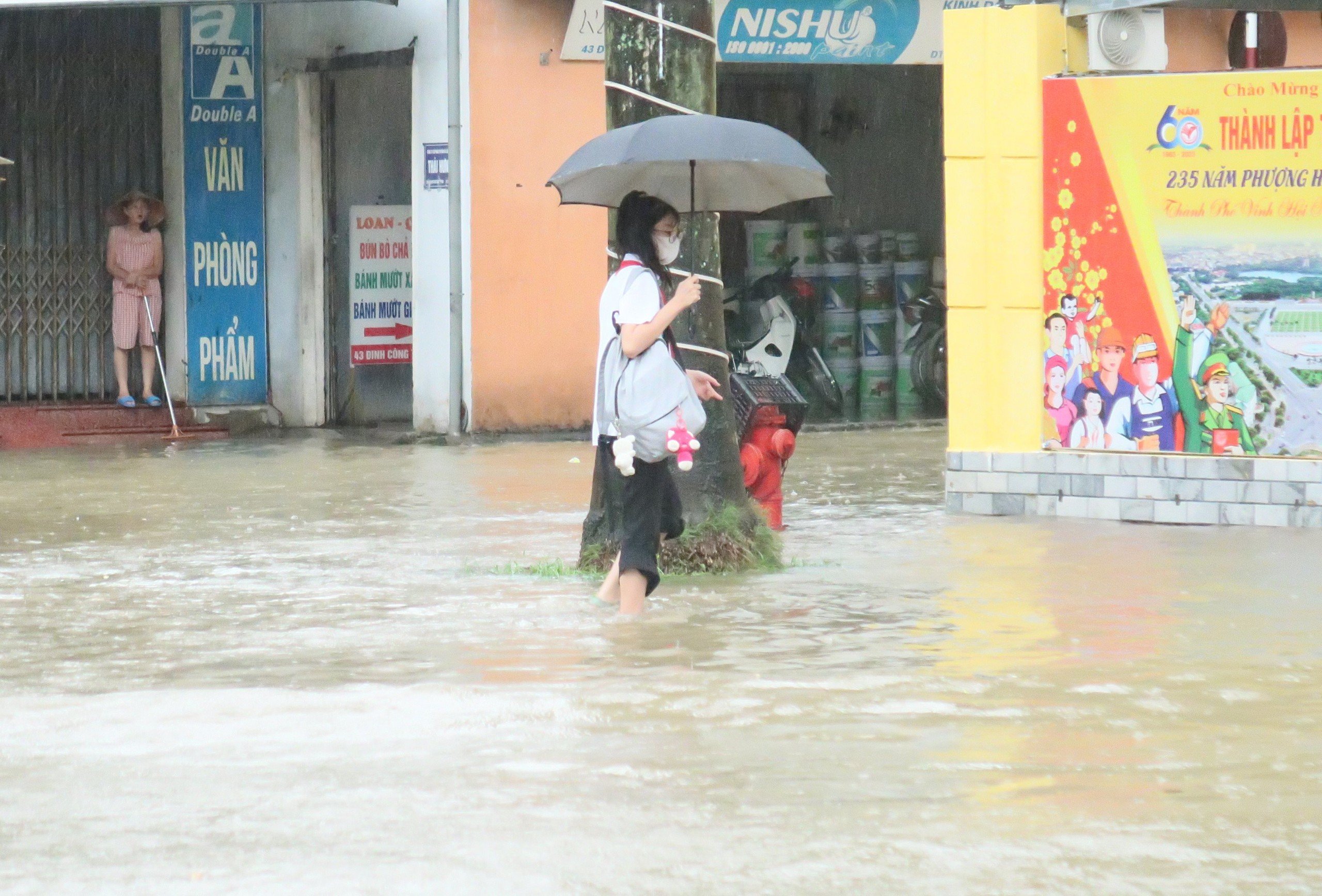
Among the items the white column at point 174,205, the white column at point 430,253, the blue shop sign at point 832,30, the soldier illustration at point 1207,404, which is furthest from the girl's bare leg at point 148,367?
the soldier illustration at point 1207,404

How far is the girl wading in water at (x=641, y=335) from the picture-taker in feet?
26.6

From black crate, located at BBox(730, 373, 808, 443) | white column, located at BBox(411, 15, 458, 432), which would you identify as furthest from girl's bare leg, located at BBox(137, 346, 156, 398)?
black crate, located at BBox(730, 373, 808, 443)

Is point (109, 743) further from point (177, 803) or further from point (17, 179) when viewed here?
point (17, 179)

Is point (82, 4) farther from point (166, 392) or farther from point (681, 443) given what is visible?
point (681, 443)

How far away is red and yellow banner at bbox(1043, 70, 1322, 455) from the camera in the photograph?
1073cm

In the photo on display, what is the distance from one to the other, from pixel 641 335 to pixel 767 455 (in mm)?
2821

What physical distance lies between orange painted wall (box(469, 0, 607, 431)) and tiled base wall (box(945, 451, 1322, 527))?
556 centimetres

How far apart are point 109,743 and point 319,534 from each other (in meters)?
4.97

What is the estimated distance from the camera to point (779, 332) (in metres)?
18.3

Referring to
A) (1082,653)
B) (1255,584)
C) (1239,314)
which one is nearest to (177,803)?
(1082,653)

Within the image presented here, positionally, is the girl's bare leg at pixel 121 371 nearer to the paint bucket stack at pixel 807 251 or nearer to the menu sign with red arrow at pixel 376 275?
the menu sign with red arrow at pixel 376 275

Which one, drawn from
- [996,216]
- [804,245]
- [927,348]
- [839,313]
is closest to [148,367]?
[804,245]

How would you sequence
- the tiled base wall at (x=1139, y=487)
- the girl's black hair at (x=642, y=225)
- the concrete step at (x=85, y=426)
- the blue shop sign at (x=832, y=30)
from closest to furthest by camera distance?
the girl's black hair at (x=642, y=225), the tiled base wall at (x=1139, y=487), the concrete step at (x=85, y=426), the blue shop sign at (x=832, y=30)

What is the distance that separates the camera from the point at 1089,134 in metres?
11.1
